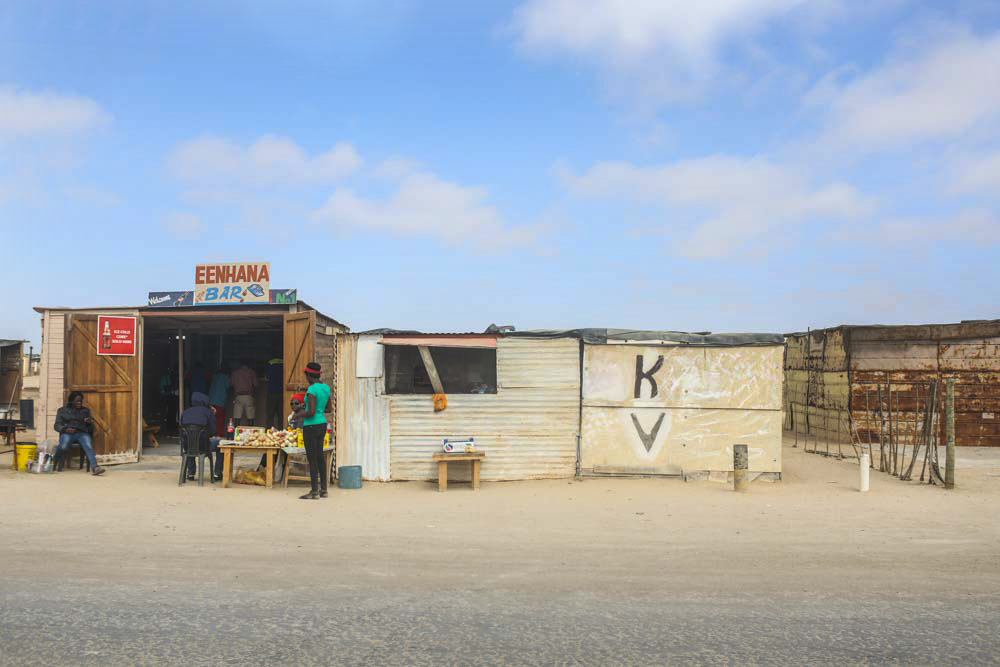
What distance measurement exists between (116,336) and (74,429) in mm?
2009

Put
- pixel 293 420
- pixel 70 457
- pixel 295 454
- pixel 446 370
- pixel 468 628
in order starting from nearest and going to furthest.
Result: pixel 468 628, pixel 293 420, pixel 295 454, pixel 446 370, pixel 70 457

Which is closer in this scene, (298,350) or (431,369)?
(431,369)

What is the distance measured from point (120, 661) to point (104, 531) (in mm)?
4512

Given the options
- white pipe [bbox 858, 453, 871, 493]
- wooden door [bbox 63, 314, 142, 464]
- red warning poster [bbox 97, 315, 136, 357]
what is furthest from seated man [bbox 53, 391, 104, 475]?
white pipe [bbox 858, 453, 871, 493]

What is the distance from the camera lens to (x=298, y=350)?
1373cm

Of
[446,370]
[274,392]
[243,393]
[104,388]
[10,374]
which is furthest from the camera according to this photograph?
[10,374]

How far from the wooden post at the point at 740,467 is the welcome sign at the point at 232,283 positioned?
9.24 m

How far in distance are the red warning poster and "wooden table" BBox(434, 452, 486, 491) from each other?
6.74m

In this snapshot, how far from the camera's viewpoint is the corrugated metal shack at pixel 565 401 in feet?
40.7

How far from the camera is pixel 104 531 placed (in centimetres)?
829

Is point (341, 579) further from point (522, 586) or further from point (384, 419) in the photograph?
point (384, 419)

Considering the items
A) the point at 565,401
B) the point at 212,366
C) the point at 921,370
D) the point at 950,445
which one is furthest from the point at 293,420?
the point at 921,370

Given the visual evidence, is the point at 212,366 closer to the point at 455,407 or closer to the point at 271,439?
the point at 271,439

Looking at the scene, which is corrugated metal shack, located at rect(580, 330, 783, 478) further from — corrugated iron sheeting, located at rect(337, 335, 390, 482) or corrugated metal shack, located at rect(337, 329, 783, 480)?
corrugated iron sheeting, located at rect(337, 335, 390, 482)
